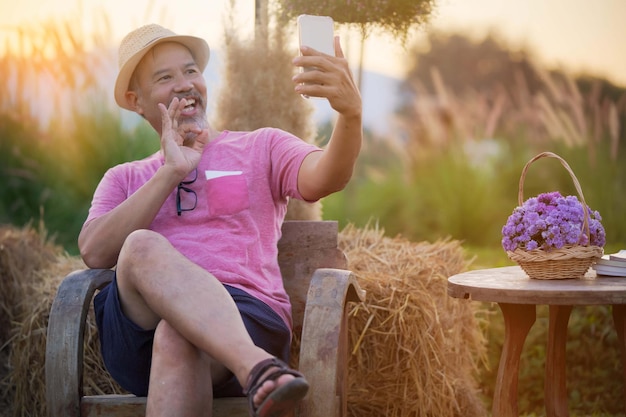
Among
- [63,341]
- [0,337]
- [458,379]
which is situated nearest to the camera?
[63,341]

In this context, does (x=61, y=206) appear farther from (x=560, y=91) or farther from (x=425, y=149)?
(x=560, y=91)

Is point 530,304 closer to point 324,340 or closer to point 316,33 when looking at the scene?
point 324,340

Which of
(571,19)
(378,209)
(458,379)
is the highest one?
(571,19)

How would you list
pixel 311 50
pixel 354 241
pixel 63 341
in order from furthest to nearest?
pixel 354 241 < pixel 63 341 < pixel 311 50

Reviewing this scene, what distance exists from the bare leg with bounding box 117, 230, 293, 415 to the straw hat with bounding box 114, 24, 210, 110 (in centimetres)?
68

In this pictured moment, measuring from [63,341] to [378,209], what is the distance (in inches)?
130

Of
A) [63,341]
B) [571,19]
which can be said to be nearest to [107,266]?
[63,341]

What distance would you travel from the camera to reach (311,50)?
2098mm

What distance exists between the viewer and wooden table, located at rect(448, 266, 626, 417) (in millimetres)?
2430

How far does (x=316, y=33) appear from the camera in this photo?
6.90 feet

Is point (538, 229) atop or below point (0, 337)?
atop

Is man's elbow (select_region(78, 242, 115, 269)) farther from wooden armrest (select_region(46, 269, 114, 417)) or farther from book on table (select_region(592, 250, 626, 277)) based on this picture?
book on table (select_region(592, 250, 626, 277))

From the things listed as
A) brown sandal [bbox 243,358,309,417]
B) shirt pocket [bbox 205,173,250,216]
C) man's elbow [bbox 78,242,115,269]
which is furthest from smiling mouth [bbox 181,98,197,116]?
brown sandal [bbox 243,358,309,417]

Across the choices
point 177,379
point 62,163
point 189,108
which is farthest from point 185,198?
point 62,163
